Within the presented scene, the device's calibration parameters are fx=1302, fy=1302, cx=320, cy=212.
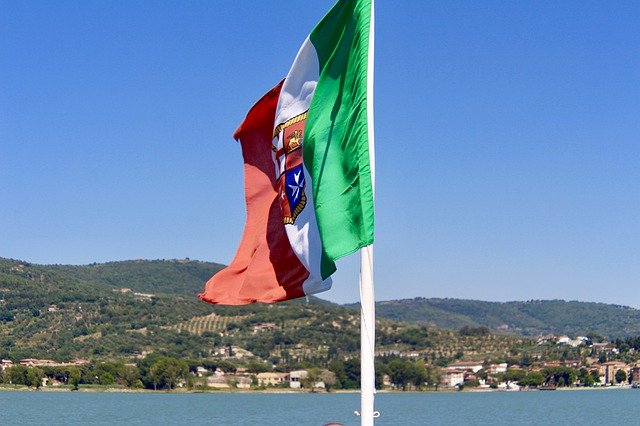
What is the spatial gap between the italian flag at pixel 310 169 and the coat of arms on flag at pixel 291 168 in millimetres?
11

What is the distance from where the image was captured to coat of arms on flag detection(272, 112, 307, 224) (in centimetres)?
1463

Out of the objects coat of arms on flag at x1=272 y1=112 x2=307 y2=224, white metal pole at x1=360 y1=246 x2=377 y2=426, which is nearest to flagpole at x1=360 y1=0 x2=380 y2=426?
white metal pole at x1=360 y1=246 x2=377 y2=426

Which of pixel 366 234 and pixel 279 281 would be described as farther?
pixel 279 281

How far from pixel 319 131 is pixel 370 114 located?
1.19m

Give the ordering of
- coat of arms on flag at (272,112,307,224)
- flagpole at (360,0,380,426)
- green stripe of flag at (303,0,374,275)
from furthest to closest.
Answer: coat of arms on flag at (272,112,307,224), green stripe of flag at (303,0,374,275), flagpole at (360,0,380,426)

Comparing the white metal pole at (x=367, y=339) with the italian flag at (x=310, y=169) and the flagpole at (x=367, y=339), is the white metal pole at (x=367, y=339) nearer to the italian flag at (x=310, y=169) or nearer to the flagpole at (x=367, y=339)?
the flagpole at (x=367, y=339)

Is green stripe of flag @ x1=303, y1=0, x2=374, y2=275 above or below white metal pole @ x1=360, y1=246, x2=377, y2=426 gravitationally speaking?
above

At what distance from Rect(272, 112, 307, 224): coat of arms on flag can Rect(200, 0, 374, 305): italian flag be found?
0.01 meters

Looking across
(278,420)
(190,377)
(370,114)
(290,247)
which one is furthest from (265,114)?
(190,377)

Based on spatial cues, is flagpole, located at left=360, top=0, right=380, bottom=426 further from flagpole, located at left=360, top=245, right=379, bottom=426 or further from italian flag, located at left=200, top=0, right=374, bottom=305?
italian flag, located at left=200, top=0, right=374, bottom=305

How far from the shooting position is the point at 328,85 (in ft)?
46.5

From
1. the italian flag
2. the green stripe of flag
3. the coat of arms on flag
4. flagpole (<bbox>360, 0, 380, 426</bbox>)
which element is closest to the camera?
flagpole (<bbox>360, 0, 380, 426</bbox>)

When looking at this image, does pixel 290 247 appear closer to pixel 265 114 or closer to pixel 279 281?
pixel 279 281

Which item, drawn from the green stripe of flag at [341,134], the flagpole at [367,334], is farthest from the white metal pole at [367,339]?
the green stripe of flag at [341,134]
